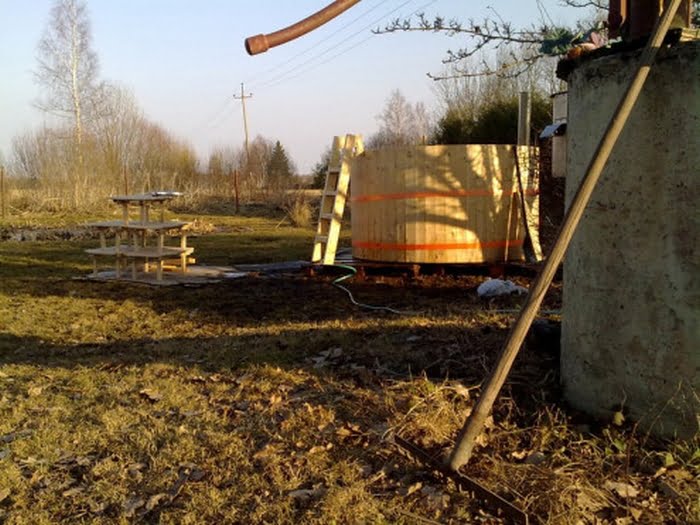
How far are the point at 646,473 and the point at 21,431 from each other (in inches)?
125

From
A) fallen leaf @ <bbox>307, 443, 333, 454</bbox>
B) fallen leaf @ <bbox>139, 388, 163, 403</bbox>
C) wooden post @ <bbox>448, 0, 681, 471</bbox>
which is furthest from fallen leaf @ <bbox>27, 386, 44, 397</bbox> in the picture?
wooden post @ <bbox>448, 0, 681, 471</bbox>

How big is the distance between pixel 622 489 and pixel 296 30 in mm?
2189

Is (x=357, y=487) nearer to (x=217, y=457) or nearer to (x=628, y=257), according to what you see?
(x=217, y=457)

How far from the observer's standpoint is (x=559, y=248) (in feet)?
8.34

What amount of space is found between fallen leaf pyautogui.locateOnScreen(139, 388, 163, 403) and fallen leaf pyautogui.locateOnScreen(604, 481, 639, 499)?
259 cm

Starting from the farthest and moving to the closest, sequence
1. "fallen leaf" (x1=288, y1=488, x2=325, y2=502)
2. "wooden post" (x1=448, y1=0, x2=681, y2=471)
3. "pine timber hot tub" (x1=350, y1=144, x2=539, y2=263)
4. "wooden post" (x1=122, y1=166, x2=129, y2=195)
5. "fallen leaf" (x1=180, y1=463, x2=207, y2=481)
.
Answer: "wooden post" (x1=122, y1=166, x2=129, y2=195) < "pine timber hot tub" (x1=350, y1=144, x2=539, y2=263) < "fallen leaf" (x1=180, y1=463, x2=207, y2=481) < "fallen leaf" (x1=288, y1=488, x2=325, y2=502) < "wooden post" (x1=448, y1=0, x2=681, y2=471)

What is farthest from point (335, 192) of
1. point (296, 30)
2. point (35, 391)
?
point (296, 30)

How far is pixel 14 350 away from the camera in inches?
230

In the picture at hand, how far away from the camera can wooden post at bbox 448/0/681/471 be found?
8.29ft

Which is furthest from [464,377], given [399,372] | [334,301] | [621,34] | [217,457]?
[334,301]

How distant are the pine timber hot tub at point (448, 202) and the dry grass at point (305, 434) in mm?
2524

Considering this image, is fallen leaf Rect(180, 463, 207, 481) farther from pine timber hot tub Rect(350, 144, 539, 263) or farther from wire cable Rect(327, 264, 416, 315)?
pine timber hot tub Rect(350, 144, 539, 263)

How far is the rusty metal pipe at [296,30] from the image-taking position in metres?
2.44

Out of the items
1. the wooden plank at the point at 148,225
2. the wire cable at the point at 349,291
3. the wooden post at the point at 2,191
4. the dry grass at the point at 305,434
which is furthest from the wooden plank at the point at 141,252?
the wooden post at the point at 2,191
